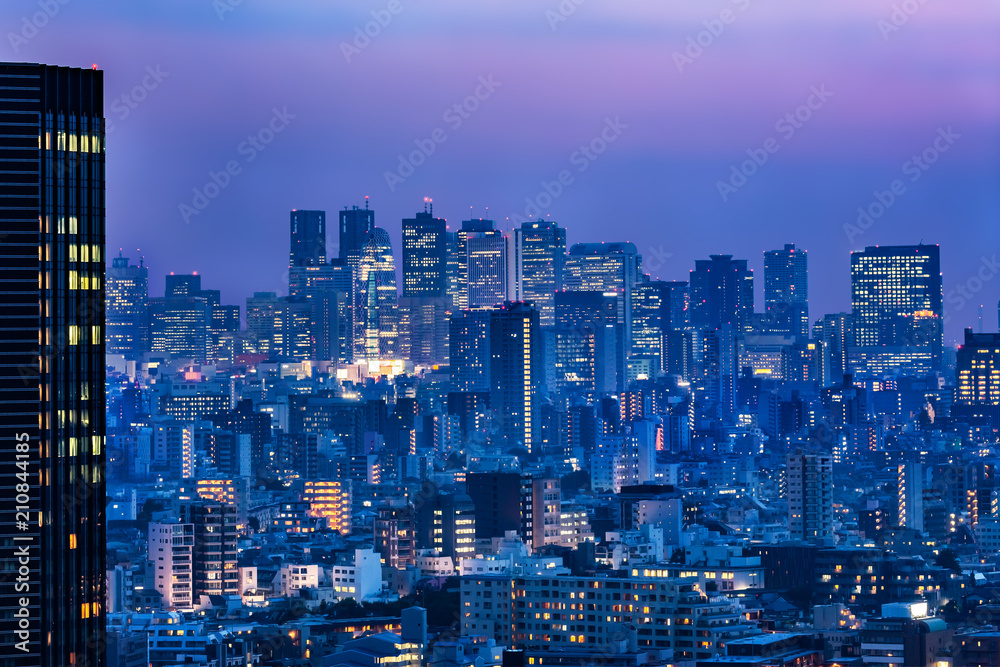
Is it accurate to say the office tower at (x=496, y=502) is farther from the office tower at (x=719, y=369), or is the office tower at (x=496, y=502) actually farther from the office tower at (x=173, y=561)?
the office tower at (x=719, y=369)

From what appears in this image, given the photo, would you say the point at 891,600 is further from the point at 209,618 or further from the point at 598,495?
the point at 598,495

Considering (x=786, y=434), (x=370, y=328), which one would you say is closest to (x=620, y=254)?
(x=370, y=328)

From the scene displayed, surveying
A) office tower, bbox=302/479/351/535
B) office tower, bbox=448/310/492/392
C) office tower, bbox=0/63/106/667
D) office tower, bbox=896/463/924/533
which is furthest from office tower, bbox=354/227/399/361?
office tower, bbox=0/63/106/667

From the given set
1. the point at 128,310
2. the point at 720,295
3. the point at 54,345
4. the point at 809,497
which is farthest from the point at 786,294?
the point at 54,345

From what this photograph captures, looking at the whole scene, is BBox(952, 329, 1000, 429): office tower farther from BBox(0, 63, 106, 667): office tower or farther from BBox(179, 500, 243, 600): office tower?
BBox(0, 63, 106, 667): office tower

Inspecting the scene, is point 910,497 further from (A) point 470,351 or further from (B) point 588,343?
(B) point 588,343
